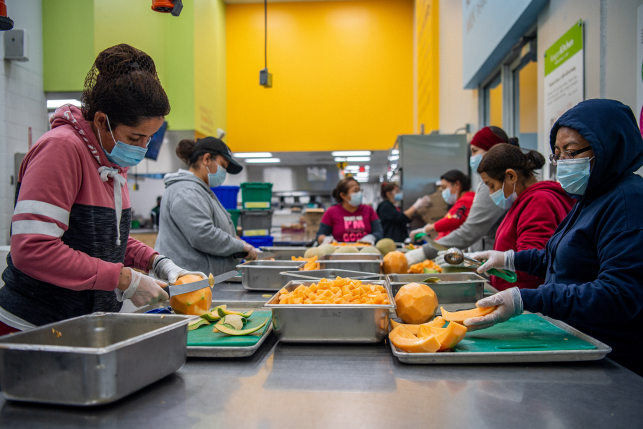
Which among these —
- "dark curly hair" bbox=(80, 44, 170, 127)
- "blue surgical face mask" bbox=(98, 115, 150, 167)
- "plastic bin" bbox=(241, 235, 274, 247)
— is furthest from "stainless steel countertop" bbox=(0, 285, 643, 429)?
"plastic bin" bbox=(241, 235, 274, 247)

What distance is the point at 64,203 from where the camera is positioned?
139 cm

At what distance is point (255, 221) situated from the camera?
23.3ft

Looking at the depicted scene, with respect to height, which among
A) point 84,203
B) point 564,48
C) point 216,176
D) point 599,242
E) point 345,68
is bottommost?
point 599,242

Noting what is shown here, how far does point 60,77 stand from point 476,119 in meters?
5.51

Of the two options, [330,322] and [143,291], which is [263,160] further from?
[330,322]

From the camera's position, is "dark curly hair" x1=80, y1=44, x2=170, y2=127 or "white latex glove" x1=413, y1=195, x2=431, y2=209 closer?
"dark curly hair" x1=80, y1=44, x2=170, y2=127

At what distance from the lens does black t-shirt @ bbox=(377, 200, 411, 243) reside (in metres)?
6.04

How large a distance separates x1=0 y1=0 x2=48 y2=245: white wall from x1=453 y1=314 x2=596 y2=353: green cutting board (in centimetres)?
501

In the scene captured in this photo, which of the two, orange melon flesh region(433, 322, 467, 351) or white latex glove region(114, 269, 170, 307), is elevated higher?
white latex glove region(114, 269, 170, 307)

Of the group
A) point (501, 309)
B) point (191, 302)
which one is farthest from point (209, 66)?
point (501, 309)

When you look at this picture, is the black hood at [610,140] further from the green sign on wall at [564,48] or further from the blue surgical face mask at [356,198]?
the blue surgical face mask at [356,198]

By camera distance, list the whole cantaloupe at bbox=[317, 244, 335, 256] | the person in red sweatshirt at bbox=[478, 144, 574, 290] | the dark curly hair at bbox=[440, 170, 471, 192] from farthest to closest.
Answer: the dark curly hair at bbox=[440, 170, 471, 192] < the whole cantaloupe at bbox=[317, 244, 335, 256] < the person in red sweatshirt at bbox=[478, 144, 574, 290]

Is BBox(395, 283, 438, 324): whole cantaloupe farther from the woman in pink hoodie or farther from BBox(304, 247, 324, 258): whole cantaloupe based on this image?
BBox(304, 247, 324, 258): whole cantaloupe

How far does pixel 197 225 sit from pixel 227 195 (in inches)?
157
